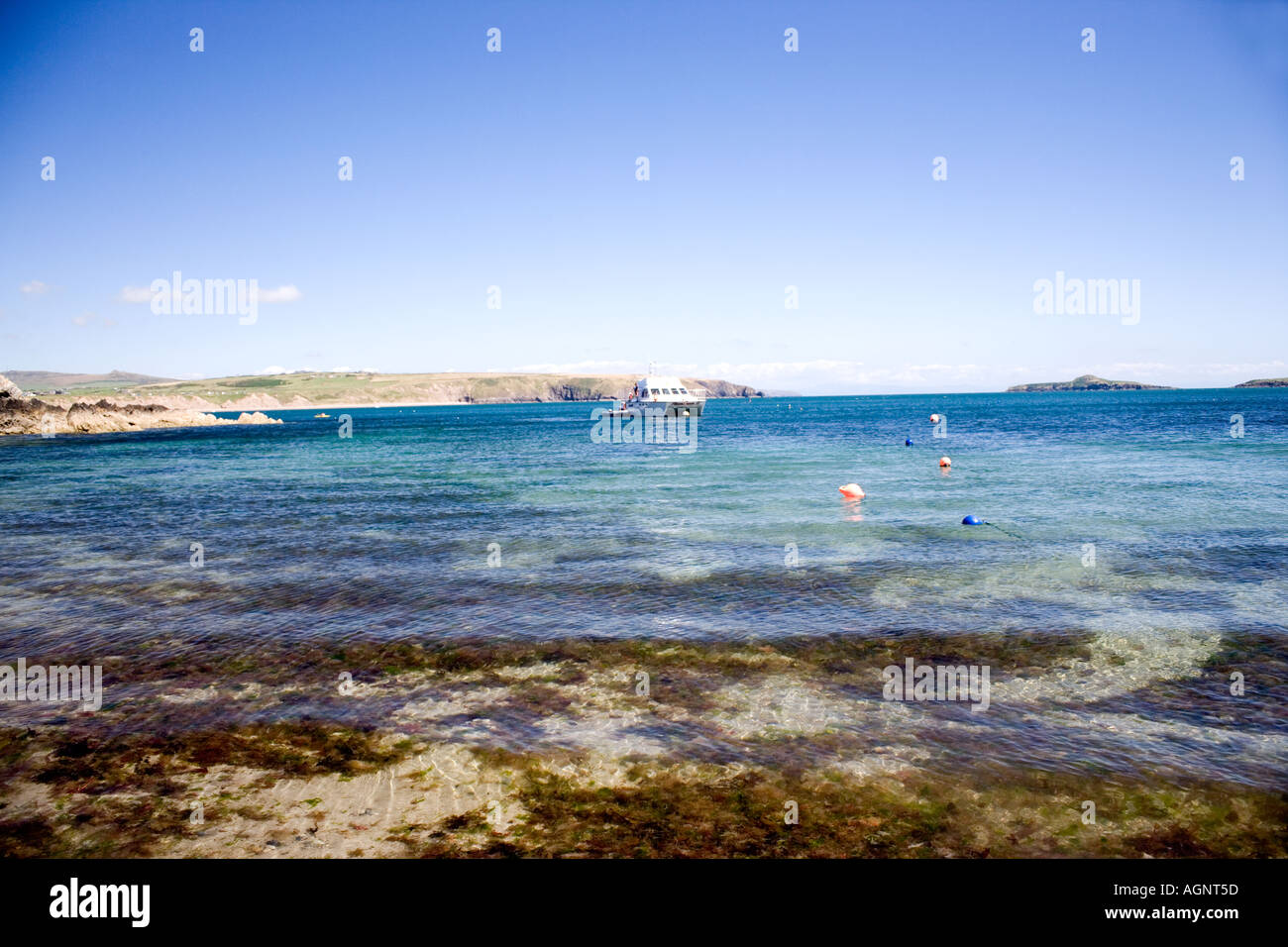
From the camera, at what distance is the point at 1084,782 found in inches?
292

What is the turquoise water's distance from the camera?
12172 mm

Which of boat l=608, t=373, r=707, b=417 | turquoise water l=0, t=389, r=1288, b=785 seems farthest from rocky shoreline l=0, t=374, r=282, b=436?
boat l=608, t=373, r=707, b=417

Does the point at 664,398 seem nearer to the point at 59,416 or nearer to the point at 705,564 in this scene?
the point at 59,416

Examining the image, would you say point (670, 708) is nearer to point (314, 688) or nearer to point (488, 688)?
point (488, 688)

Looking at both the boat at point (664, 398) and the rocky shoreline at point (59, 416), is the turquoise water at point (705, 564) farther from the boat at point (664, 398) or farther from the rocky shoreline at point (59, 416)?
the boat at point (664, 398)

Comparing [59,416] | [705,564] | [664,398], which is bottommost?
[705,564]

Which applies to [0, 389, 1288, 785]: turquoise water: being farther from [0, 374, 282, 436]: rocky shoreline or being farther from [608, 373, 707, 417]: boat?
[608, 373, 707, 417]: boat

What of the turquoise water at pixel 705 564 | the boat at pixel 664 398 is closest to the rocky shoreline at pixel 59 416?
the turquoise water at pixel 705 564

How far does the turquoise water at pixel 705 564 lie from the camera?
12.2m

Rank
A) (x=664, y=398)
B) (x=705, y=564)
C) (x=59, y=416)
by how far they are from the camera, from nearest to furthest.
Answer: (x=705, y=564)
(x=59, y=416)
(x=664, y=398)

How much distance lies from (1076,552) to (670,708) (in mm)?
13662

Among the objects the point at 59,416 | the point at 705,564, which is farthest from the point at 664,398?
the point at 705,564

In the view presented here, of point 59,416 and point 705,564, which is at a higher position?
point 59,416

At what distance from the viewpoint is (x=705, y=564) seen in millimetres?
17250
